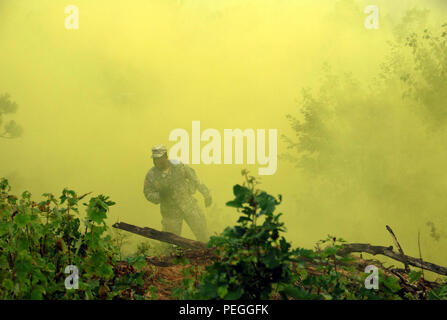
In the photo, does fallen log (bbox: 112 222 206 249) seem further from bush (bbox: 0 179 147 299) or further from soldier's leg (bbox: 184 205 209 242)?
soldier's leg (bbox: 184 205 209 242)

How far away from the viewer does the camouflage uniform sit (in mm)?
5512

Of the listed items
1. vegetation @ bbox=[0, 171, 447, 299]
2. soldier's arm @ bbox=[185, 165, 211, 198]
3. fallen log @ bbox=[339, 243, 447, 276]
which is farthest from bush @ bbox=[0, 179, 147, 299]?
soldier's arm @ bbox=[185, 165, 211, 198]

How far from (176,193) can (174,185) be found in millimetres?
136

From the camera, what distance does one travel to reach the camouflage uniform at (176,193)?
5.51 metres

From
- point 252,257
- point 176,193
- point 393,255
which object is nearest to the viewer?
point 252,257

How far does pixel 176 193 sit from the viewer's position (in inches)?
221

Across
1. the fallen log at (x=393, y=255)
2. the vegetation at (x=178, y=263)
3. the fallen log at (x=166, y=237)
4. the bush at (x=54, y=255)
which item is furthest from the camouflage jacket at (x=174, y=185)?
the bush at (x=54, y=255)

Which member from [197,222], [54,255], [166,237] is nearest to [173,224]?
[197,222]

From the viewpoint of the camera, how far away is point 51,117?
806cm

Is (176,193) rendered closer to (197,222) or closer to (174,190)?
(174,190)

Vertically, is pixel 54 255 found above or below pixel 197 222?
below

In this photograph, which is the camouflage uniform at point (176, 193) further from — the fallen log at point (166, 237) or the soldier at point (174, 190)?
the fallen log at point (166, 237)
